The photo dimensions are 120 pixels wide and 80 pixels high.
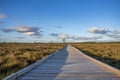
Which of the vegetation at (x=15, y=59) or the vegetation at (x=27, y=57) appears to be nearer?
the vegetation at (x=15, y=59)

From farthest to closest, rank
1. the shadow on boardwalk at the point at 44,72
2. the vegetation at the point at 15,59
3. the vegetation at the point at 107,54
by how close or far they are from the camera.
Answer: the vegetation at the point at 107,54, the vegetation at the point at 15,59, the shadow on boardwalk at the point at 44,72

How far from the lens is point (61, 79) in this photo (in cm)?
564

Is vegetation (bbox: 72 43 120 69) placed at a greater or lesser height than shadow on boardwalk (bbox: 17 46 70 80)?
lesser

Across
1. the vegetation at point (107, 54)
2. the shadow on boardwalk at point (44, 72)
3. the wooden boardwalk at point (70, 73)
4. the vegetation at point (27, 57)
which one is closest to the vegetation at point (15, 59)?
the vegetation at point (27, 57)

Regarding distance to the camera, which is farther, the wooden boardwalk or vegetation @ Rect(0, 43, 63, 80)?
vegetation @ Rect(0, 43, 63, 80)

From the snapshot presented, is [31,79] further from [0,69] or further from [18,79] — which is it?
[0,69]

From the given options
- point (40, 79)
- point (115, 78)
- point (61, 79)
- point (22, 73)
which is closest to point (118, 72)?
point (115, 78)

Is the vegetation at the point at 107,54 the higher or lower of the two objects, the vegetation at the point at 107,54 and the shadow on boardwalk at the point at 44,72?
the lower

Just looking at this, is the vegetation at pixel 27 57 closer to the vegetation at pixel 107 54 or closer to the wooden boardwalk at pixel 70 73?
the vegetation at pixel 107 54

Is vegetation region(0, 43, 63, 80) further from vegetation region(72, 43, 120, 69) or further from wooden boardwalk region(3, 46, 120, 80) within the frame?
vegetation region(72, 43, 120, 69)

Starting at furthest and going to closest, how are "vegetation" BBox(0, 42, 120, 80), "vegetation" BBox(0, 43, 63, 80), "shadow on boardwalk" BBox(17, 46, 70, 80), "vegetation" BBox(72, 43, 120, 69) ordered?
"vegetation" BBox(72, 43, 120, 69) → "vegetation" BBox(0, 42, 120, 80) → "vegetation" BBox(0, 43, 63, 80) → "shadow on boardwalk" BBox(17, 46, 70, 80)

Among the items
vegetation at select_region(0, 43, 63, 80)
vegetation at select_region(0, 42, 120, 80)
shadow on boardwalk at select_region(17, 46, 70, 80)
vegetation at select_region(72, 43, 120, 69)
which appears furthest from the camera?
vegetation at select_region(72, 43, 120, 69)

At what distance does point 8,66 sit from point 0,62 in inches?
59.9

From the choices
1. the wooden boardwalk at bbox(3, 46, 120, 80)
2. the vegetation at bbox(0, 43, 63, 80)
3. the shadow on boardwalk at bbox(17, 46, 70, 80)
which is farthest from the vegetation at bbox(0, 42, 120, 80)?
the wooden boardwalk at bbox(3, 46, 120, 80)
